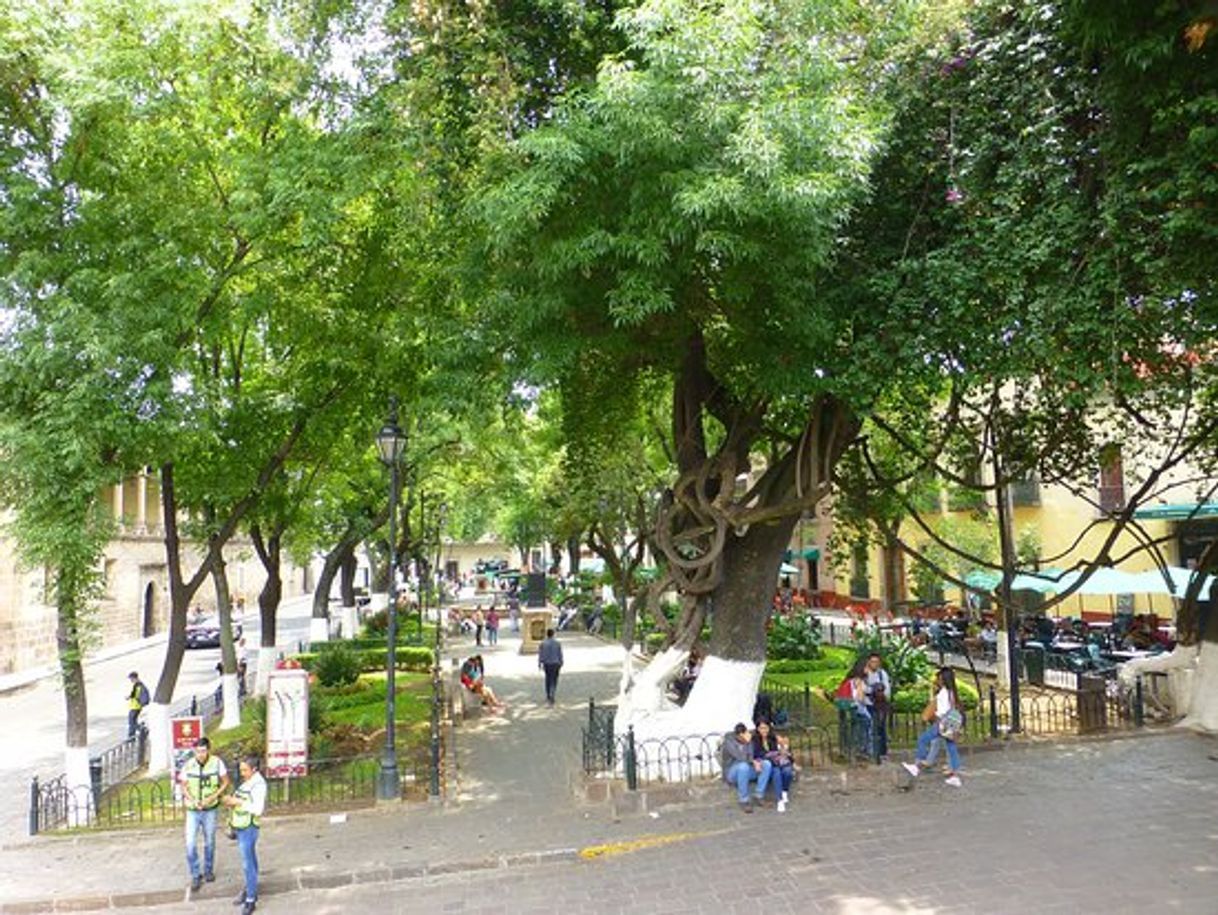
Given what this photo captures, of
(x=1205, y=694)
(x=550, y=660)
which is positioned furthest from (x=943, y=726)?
(x=550, y=660)

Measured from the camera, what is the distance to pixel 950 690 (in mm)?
11266

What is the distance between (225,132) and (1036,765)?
582 inches

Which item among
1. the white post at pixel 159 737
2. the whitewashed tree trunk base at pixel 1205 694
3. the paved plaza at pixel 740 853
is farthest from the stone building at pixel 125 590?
the whitewashed tree trunk base at pixel 1205 694

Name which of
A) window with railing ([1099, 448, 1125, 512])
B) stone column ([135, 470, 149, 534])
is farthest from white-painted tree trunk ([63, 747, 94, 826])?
stone column ([135, 470, 149, 534])

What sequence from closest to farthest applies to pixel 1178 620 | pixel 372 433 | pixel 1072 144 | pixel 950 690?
pixel 1072 144, pixel 950 690, pixel 1178 620, pixel 372 433

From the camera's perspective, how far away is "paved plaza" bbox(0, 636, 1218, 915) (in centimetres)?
770

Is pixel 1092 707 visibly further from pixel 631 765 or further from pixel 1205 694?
pixel 631 765

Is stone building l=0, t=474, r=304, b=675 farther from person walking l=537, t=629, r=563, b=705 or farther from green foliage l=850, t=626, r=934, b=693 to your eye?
green foliage l=850, t=626, r=934, b=693

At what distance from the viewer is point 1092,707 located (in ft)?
43.6

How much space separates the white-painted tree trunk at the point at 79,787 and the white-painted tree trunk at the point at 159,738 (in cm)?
131

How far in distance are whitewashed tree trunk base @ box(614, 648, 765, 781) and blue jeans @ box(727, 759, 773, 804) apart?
→ 3.16ft

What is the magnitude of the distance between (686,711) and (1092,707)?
22.0 ft

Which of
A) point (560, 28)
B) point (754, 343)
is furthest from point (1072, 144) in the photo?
point (560, 28)

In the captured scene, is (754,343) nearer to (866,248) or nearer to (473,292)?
(866,248)
